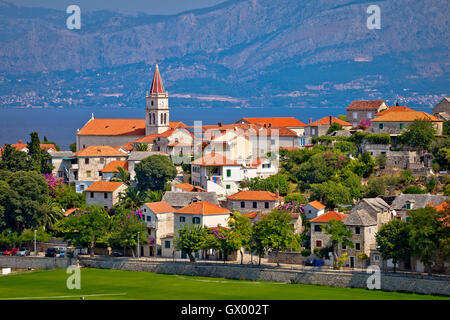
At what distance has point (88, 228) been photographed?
263 feet

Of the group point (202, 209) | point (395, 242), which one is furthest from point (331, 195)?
point (395, 242)

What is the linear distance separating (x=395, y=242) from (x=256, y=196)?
1930 centimetres

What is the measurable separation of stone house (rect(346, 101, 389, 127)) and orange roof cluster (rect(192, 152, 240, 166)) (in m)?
25.2

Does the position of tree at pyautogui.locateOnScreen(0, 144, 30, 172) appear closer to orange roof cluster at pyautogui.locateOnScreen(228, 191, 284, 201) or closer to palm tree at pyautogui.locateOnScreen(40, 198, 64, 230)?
palm tree at pyautogui.locateOnScreen(40, 198, 64, 230)

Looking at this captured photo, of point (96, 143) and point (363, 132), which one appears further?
point (96, 143)

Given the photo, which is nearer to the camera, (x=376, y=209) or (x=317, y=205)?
(x=376, y=209)

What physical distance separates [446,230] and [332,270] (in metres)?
9.40

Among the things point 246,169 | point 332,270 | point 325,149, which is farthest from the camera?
point 325,149

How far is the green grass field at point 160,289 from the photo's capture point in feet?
211

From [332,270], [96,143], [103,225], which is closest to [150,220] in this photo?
[103,225]

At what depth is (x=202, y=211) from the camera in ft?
259

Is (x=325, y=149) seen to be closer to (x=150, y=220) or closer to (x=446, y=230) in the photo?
(x=150, y=220)

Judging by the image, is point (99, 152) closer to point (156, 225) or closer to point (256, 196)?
point (156, 225)

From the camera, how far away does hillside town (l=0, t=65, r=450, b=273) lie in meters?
71.2
